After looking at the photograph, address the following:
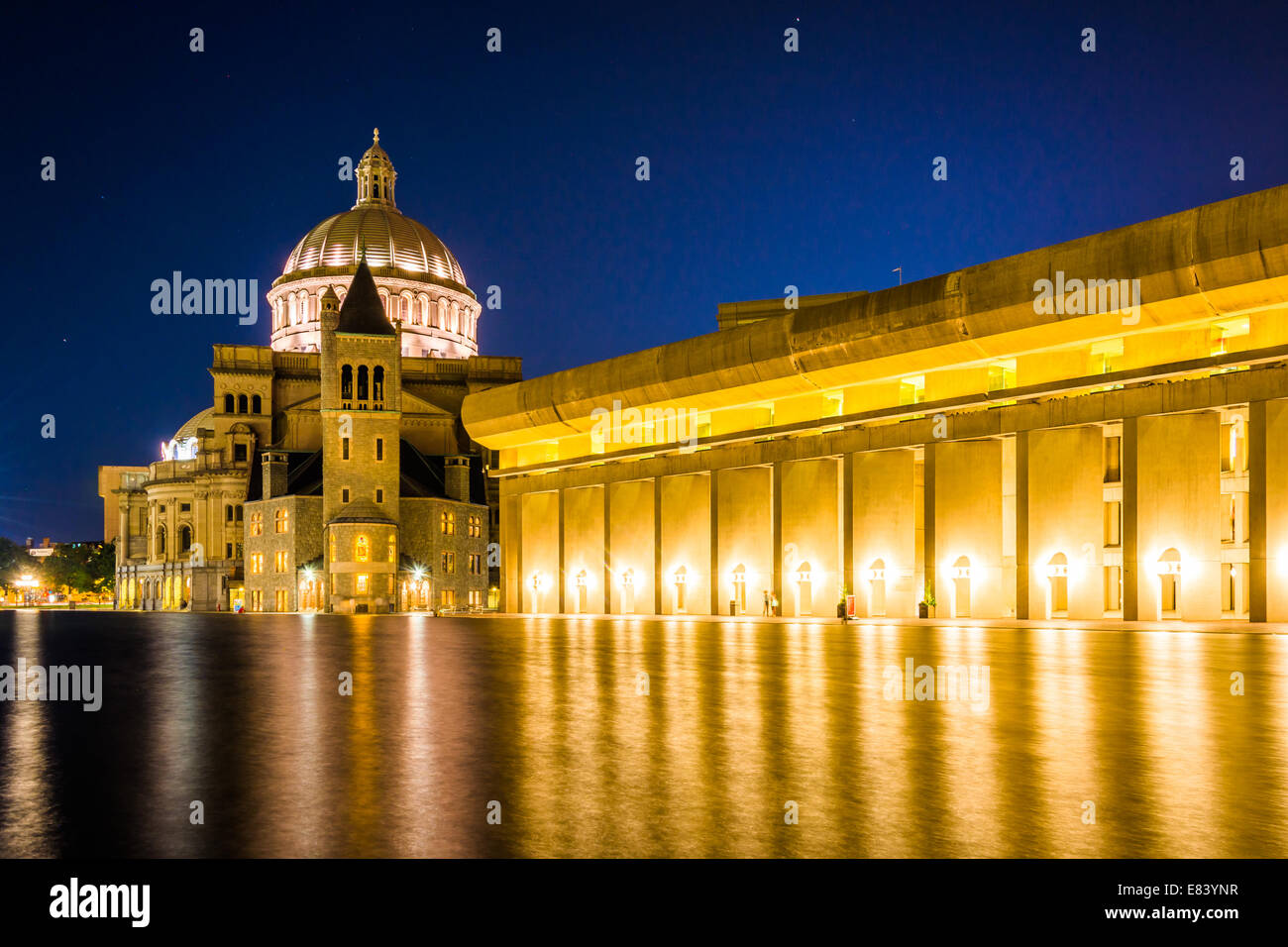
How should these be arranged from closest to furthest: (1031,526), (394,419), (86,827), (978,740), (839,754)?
1. (86,827)
2. (839,754)
3. (978,740)
4. (1031,526)
5. (394,419)

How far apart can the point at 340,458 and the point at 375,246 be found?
40.9m

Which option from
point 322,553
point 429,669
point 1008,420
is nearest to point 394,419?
point 322,553

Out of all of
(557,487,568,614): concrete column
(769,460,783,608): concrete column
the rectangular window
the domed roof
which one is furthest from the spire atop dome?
the rectangular window

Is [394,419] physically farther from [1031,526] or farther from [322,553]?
[1031,526]

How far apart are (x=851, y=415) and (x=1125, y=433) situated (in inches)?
477

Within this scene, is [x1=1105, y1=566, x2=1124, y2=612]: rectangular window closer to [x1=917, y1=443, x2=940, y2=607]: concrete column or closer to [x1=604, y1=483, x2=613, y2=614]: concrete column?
[x1=917, y1=443, x2=940, y2=607]: concrete column

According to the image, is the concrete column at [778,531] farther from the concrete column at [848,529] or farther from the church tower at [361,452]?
the church tower at [361,452]

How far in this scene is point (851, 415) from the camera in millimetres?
46094

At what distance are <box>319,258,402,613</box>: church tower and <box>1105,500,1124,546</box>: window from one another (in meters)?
49.2

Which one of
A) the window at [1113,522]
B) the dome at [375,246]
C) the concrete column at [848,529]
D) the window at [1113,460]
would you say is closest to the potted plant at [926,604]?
the concrete column at [848,529]

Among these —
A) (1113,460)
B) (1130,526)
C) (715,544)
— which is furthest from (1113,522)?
(715,544)

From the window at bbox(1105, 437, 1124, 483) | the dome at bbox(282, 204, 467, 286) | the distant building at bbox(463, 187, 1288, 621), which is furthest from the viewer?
the dome at bbox(282, 204, 467, 286)

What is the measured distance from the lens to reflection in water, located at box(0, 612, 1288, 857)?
4.91 m

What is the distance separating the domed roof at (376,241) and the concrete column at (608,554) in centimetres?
6063
